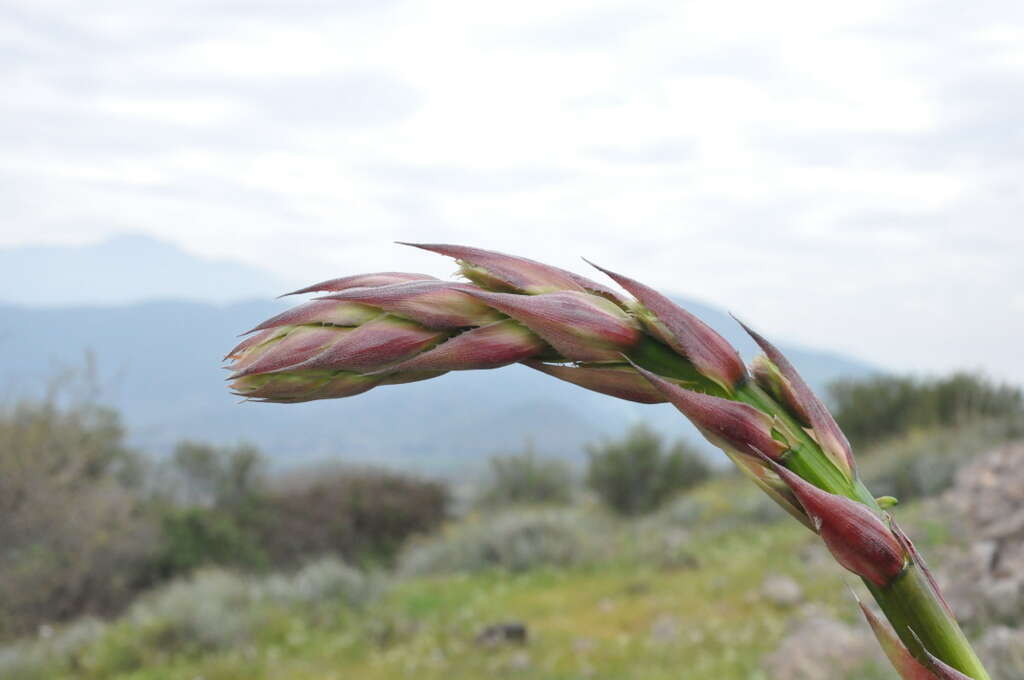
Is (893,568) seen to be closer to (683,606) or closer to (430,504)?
(683,606)

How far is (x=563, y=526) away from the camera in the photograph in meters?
11.8

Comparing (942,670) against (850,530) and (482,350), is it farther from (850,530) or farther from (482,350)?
(482,350)

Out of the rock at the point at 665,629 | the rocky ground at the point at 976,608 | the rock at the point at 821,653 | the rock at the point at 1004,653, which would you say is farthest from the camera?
the rock at the point at 665,629

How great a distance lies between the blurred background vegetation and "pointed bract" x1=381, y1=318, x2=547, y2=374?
4397mm

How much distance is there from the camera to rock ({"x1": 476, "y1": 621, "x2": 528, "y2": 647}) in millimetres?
7133

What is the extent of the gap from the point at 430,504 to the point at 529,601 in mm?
8703

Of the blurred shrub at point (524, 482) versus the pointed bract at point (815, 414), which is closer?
the pointed bract at point (815, 414)

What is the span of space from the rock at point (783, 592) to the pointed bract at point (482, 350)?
7.60 metres

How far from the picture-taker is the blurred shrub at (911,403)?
642 inches

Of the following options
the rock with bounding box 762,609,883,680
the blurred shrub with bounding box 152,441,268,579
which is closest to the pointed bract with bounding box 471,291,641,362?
the rock with bounding box 762,609,883,680

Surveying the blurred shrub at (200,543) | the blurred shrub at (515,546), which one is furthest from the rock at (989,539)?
the blurred shrub at (200,543)

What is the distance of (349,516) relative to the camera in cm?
1672

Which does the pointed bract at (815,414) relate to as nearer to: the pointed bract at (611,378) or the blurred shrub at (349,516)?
the pointed bract at (611,378)

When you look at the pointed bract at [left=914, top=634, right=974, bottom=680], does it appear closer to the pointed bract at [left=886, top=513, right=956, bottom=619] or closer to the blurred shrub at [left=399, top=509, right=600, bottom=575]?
the pointed bract at [left=886, top=513, right=956, bottom=619]
